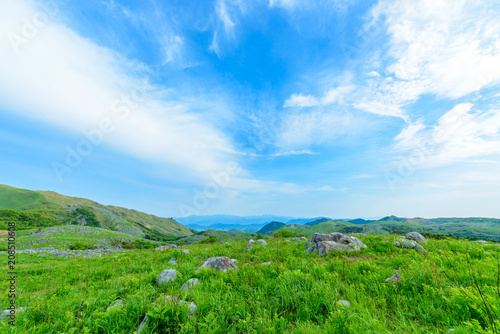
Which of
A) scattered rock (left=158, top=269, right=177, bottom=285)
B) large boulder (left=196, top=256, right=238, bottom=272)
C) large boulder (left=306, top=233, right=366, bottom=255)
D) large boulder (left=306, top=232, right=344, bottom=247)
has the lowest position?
scattered rock (left=158, top=269, right=177, bottom=285)

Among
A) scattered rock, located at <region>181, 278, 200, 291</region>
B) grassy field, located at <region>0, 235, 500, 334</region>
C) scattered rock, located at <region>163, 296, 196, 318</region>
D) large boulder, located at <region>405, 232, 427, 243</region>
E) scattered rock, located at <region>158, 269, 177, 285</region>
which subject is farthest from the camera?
large boulder, located at <region>405, 232, 427, 243</region>

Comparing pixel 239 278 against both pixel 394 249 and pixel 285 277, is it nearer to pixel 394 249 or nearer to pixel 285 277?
pixel 285 277

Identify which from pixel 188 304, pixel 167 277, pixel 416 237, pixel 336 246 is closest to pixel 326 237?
pixel 336 246

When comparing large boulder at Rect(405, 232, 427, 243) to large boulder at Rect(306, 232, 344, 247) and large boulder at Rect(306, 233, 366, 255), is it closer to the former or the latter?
large boulder at Rect(306, 233, 366, 255)

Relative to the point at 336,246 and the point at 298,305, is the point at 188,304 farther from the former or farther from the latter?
the point at 336,246

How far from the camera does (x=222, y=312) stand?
4.18 metres

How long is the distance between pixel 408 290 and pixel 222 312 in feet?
15.6

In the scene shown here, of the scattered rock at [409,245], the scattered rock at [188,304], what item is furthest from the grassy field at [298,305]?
the scattered rock at [409,245]

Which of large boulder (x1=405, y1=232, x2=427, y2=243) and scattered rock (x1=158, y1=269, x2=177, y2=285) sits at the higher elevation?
large boulder (x1=405, y1=232, x2=427, y2=243)

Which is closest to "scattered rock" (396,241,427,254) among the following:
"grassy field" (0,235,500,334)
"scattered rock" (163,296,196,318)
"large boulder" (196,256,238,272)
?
"grassy field" (0,235,500,334)

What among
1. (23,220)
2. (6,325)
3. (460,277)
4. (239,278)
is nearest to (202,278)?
(239,278)

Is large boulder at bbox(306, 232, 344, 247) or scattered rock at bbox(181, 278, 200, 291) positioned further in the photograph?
large boulder at bbox(306, 232, 344, 247)

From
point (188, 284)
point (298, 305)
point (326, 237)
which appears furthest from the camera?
point (326, 237)

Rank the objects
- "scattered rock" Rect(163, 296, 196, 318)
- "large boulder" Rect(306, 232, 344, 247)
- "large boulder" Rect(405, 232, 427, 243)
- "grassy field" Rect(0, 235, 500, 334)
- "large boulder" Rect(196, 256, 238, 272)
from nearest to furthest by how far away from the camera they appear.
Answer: "grassy field" Rect(0, 235, 500, 334)
"scattered rock" Rect(163, 296, 196, 318)
"large boulder" Rect(196, 256, 238, 272)
"large boulder" Rect(405, 232, 427, 243)
"large boulder" Rect(306, 232, 344, 247)
